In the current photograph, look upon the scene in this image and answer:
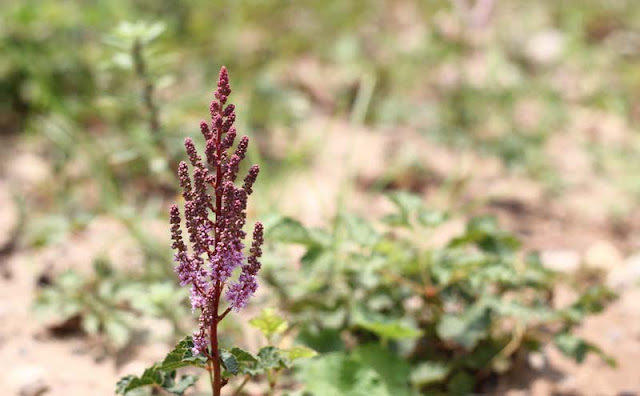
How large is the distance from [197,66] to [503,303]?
2.41m

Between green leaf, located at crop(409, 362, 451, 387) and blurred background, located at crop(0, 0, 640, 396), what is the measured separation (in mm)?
217

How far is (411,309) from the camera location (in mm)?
2643

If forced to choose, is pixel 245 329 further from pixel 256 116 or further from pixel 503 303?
pixel 256 116

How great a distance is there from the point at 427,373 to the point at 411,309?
0.31 meters

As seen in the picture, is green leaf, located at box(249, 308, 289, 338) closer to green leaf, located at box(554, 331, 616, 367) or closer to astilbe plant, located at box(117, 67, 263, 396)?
astilbe plant, located at box(117, 67, 263, 396)

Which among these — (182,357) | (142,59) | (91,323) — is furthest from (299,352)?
(142,59)

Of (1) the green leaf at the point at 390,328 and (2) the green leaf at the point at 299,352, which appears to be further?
(1) the green leaf at the point at 390,328

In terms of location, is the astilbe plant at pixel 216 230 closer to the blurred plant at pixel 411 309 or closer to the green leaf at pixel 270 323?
the green leaf at pixel 270 323

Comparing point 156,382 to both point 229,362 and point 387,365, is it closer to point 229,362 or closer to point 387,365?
point 229,362

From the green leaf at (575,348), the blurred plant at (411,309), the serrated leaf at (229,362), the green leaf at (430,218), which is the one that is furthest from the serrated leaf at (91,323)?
the green leaf at (575,348)

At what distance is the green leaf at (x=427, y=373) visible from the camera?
2.36 m

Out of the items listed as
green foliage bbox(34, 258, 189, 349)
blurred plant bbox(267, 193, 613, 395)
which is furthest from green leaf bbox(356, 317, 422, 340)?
green foliage bbox(34, 258, 189, 349)

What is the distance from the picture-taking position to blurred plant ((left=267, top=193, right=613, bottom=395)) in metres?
2.28

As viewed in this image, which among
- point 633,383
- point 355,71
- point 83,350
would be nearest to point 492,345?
point 633,383
